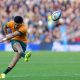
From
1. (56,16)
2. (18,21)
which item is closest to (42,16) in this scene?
(56,16)

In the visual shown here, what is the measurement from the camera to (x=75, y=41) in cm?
2944

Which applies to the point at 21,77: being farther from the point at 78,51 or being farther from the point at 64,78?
the point at 78,51

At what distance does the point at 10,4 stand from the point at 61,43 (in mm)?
4263

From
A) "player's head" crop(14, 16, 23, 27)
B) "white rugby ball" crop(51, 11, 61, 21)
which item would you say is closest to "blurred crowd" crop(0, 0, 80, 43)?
"white rugby ball" crop(51, 11, 61, 21)

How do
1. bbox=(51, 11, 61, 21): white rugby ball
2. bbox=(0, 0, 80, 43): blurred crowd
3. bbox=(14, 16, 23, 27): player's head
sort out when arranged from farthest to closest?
bbox=(0, 0, 80, 43): blurred crowd < bbox=(51, 11, 61, 21): white rugby ball < bbox=(14, 16, 23, 27): player's head

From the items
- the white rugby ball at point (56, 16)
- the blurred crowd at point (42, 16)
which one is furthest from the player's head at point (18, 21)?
the blurred crowd at point (42, 16)

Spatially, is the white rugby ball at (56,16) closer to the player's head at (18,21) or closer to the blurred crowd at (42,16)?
the player's head at (18,21)

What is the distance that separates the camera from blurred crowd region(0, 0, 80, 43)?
30203mm

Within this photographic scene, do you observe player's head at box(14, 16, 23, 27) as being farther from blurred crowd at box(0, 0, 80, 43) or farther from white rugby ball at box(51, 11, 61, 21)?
blurred crowd at box(0, 0, 80, 43)

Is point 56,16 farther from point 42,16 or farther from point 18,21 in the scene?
point 42,16

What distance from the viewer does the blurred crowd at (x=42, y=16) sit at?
99.1ft

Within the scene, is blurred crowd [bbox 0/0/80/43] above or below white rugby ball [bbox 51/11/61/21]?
below

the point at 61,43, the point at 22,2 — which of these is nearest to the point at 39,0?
the point at 22,2

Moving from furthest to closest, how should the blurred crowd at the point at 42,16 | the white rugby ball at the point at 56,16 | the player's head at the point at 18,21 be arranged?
the blurred crowd at the point at 42,16, the white rugby ball at the point at 56,16, the player's head at the point at 18,21
